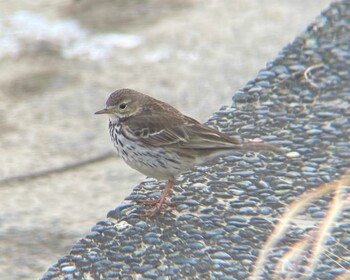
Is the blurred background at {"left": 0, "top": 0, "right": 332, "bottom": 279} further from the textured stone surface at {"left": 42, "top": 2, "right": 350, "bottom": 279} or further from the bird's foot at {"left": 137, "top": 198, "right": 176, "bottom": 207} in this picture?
the textured stone surface at {"left": 42, "top": 2, "right": 350, "bottom": 279}

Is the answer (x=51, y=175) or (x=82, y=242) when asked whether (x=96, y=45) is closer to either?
(x=51, y=175)

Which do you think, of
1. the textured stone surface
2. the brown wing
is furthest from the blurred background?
the textured stone surface

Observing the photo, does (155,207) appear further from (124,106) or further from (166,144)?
(124,106)

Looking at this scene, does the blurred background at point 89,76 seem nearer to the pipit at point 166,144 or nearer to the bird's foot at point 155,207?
the pipit at point 166,144

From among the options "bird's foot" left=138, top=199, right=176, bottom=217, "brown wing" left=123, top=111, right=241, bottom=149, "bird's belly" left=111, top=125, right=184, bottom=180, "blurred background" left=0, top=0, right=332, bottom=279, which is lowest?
"bird's foot" left=138, top=199, right=176, bottom=217

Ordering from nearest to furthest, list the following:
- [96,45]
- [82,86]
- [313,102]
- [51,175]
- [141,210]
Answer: [141,210] → [313,102] → [51,175] → [82,86] → [96,45]

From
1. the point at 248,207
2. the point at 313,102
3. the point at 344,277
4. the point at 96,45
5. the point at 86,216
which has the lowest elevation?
the point at 344,277

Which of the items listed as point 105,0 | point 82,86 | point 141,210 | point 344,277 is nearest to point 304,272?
point 344,277
